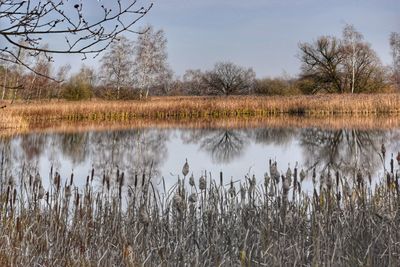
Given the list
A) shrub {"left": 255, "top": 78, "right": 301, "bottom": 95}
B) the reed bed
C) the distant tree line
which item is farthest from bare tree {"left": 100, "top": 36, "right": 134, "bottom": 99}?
the reed bed

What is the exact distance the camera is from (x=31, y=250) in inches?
116

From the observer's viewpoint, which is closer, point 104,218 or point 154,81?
point 104,218

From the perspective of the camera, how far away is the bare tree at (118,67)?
30.1 meters

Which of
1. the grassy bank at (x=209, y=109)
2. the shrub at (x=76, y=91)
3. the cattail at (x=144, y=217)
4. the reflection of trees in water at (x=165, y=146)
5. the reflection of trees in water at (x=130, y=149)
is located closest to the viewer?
the cattail at (x=144, y=217)

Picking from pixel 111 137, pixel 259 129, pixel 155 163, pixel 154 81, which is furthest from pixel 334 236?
pixel 154 81

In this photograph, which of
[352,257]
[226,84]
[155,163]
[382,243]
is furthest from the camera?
[226,84]

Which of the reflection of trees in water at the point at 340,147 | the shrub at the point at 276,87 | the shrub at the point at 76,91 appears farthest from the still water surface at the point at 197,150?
the shrub at the point at 276,87

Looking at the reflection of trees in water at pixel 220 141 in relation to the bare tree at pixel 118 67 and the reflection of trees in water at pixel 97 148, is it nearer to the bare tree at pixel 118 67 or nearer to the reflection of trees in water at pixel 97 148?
the reflection of trees in water at pixel 97 148

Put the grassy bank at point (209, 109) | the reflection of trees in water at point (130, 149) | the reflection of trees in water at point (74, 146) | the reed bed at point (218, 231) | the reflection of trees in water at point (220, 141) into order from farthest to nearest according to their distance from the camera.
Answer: the grassy bank at point (209, 109)
the reflection of trees in water at point (220, 141)
the reflection of trees in water at point (74, 146)
the reflection of trees in water at point (130, 149)
the reed bed at point (218, 231)

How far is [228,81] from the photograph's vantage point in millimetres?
37938

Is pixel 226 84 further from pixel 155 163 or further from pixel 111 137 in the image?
pixel 155 163

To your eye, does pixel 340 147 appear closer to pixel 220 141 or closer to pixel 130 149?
pixel 220 141

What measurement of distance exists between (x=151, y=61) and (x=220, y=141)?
1766cm

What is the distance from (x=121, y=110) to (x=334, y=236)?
17.4 m
